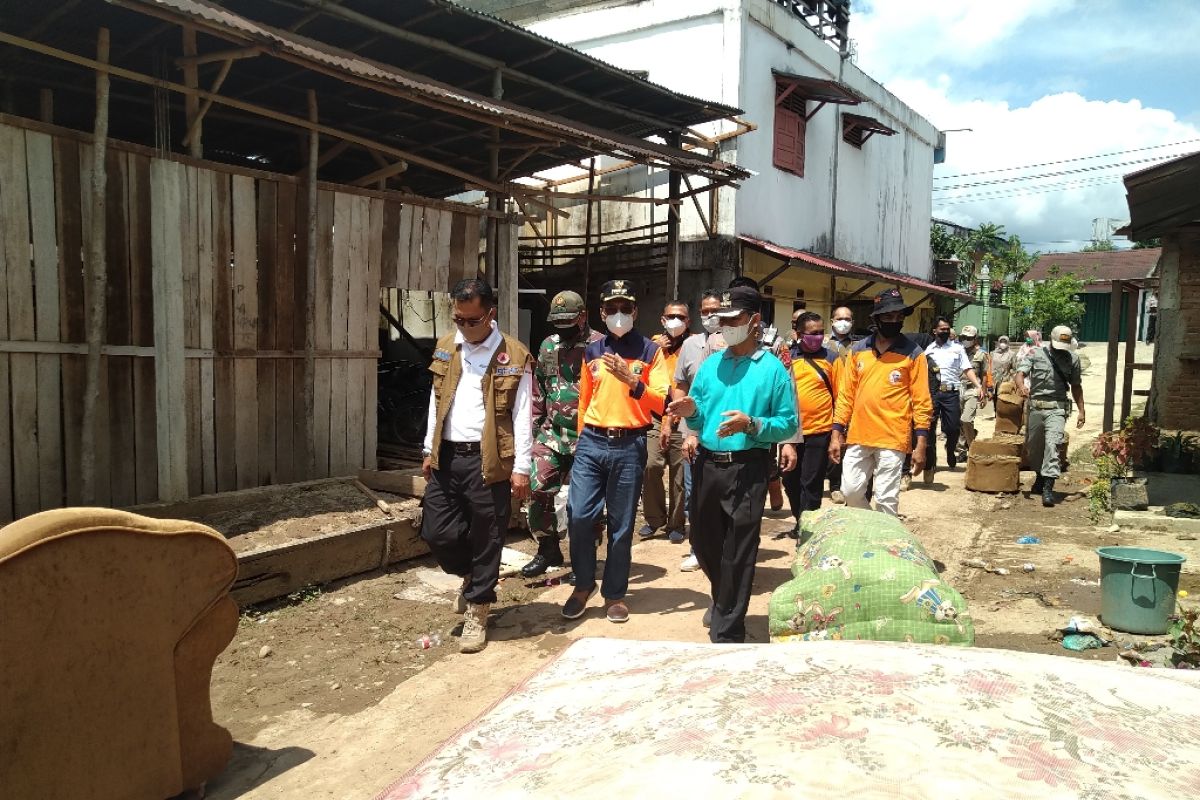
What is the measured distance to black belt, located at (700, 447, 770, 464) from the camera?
13.7 ft

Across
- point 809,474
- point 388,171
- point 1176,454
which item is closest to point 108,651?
point 809,474

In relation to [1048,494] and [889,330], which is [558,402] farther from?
[1048,494]

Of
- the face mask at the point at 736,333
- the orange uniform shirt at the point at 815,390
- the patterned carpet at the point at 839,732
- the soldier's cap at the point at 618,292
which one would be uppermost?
the soldier's cap at the point at 618,292

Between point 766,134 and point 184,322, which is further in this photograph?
point 766,134

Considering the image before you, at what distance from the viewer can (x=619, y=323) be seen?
5.12m

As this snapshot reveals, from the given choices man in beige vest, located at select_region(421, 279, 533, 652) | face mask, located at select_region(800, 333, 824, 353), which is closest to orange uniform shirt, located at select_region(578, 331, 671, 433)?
man in beige vest, located at select_region(421, 279, 533, 652)

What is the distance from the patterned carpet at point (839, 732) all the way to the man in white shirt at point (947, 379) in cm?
830

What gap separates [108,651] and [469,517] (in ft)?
6.87

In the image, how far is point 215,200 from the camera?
605 cm

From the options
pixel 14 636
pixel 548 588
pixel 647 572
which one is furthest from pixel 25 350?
pixel 647 572

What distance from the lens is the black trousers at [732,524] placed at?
4156 millimetres

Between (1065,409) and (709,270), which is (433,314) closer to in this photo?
(709,270)

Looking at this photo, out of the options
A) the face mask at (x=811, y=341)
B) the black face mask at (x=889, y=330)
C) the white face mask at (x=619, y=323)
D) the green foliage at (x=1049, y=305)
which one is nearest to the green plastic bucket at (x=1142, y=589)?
the black face mask at (x=889, y=330)

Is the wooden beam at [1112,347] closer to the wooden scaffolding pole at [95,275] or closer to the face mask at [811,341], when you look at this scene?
the face mask at [811,341]
